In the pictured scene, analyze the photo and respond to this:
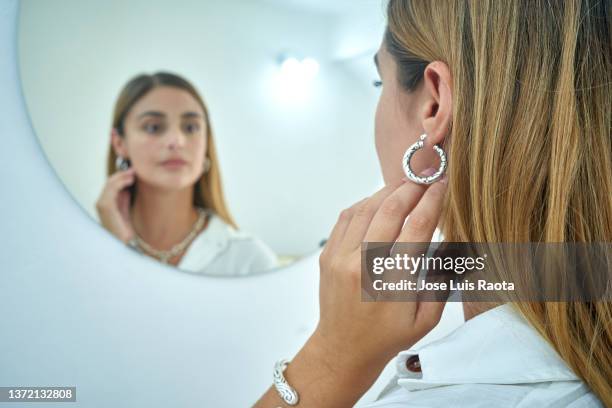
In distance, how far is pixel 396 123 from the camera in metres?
0.76

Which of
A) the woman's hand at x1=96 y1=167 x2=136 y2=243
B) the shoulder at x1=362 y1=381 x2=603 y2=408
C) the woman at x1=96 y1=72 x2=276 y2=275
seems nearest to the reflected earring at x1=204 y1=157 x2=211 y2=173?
the woman at x1=96 y1=72 x2=276 y2=275

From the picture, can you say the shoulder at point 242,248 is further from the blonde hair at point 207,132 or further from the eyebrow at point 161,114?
the eyebrow at point 161,114

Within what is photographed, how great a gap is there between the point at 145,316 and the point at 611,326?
68 centimetres

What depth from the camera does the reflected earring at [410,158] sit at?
0.67 meters

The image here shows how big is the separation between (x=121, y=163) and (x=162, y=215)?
0.37 ft

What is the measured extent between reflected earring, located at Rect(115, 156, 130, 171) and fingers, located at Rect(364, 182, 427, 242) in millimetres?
421

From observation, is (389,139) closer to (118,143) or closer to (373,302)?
(373,302)

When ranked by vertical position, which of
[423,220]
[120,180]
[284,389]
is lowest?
[284,389]

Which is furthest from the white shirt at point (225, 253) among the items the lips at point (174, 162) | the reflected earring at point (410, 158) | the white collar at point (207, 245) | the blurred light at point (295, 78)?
the reflected earring at point (410, 158)

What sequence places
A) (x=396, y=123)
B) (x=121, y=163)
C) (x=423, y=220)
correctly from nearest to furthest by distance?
(x=423, y=220)
(x=396, y=123)
(x=121, y=163)

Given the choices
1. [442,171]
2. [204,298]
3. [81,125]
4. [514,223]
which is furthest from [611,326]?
[81,125]

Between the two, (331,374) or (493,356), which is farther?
(331,374)

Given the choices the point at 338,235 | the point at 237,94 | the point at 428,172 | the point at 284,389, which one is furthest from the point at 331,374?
the point at 237,94

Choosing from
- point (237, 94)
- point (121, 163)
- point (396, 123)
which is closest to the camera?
point (396, 123)
